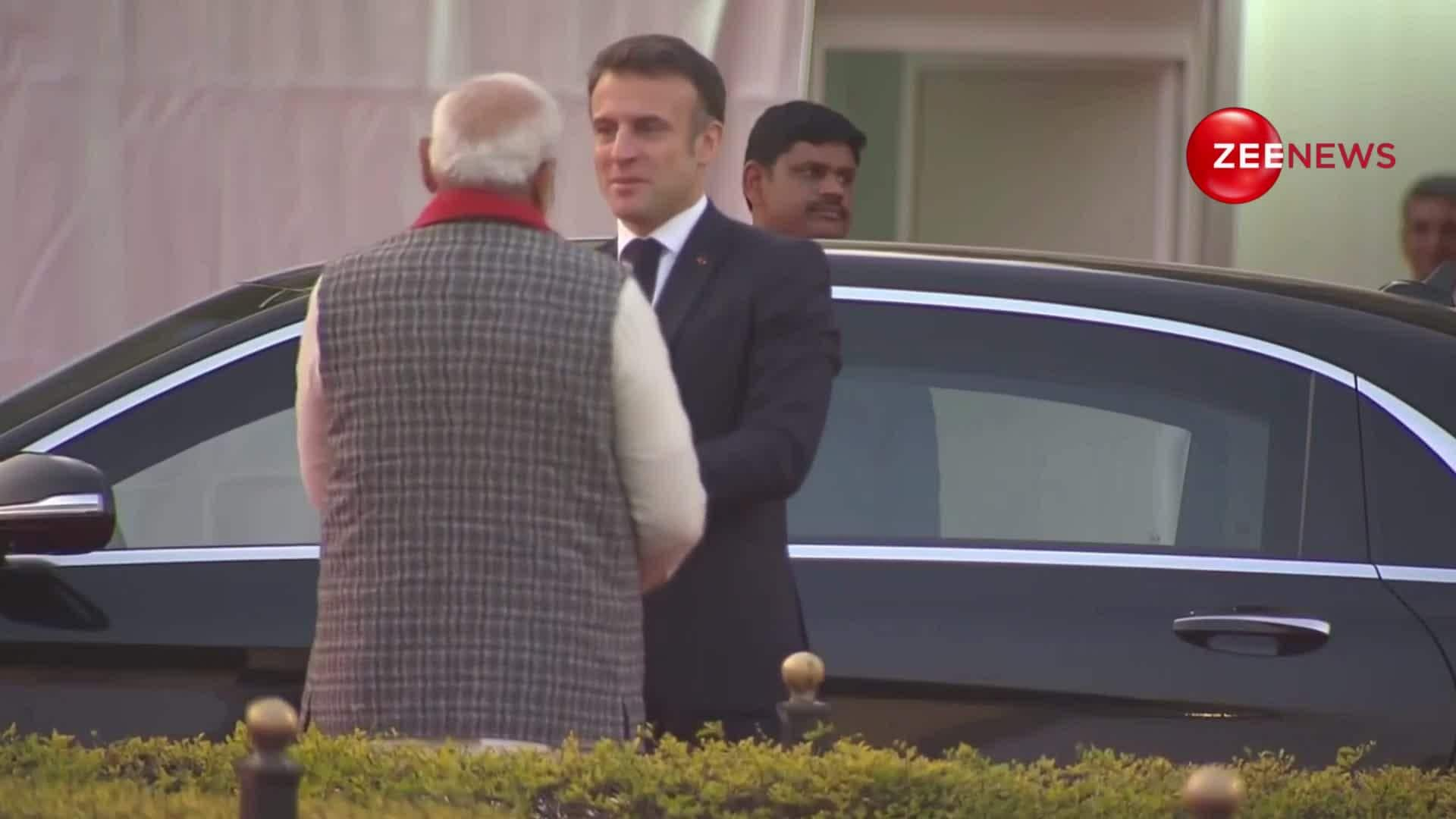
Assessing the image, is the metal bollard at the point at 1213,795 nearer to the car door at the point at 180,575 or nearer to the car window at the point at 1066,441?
the car window at the point at 1066,441

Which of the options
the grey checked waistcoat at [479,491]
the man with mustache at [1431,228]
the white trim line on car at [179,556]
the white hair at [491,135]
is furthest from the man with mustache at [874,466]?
the man with mustache at [1431,228]

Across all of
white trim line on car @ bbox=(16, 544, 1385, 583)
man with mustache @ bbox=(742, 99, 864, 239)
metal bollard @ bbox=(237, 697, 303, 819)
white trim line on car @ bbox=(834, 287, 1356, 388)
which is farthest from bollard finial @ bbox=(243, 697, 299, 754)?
man with mustache @ bbox=(742, 99, 864, 239)

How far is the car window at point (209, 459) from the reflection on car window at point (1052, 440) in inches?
35.4

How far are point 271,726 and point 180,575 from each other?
210 cm

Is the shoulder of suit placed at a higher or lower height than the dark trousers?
higher

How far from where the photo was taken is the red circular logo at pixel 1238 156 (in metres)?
9.88

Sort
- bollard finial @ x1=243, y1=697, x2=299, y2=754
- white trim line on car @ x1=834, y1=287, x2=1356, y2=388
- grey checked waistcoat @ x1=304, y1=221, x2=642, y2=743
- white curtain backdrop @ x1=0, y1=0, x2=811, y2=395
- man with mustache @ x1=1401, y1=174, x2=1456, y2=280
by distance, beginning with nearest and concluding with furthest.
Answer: bollard finial @ x1=243, y1=697, x2=299, y2=754
grey checked waistcoat @ x1=304, y1=221, x2=642, y2=743
white trim line on car @ x1=834, y1=287, x2=1356, y2=388
man with mustache @ x1=1401, y1=174, x2=1456, y2=280
white curtain backdrop @ x1=0, y1=0, x2=811, y2=395

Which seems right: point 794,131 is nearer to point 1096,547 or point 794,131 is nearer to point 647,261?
point 1096,547

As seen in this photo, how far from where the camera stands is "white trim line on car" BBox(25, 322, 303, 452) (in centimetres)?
469

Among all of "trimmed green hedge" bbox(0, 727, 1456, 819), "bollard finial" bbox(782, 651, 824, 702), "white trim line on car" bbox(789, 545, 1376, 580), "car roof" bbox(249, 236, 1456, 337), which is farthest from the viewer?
"car roof" bbox(249, 236, 1456, 337)

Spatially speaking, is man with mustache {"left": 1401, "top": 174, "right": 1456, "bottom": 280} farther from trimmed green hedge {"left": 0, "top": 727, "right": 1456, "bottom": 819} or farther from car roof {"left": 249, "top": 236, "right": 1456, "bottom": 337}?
trimmed green hedge {"left": 0, "top": 727, "right": 1456, "bottom": 819}

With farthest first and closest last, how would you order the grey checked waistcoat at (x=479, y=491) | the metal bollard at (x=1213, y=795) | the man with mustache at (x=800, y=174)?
the man with mustache at (x=800, y=174) → the grey checked waistcoat at (x=479, y=491) → the metal bollard at (x=1213, y=795)

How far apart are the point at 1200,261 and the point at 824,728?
6799 mm

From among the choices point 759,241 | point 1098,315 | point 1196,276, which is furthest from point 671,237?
point 1196,276
